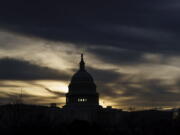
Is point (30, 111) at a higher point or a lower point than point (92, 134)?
higher

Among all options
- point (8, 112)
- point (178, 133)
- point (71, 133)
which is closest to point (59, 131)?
point (71, 133)

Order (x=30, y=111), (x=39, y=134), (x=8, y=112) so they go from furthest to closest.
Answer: (x=30, y=111) → (x=8, y=112) → (x=39, y=134)

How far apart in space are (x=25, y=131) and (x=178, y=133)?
37.3 metres

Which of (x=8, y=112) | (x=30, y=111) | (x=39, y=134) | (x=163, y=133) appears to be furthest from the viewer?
(x=30, y=111)

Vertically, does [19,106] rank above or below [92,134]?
above

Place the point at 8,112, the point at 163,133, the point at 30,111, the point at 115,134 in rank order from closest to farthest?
the point at 115,134 < the point at 163,133 < the point at 8,112 < the point at 30,111

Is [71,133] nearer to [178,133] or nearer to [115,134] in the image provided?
[115,134]

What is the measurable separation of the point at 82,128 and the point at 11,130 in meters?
10.0

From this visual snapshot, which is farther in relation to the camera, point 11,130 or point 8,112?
point 8,112

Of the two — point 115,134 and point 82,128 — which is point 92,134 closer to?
point 82,128

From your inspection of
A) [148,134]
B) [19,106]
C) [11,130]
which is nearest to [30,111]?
→ [19,106]

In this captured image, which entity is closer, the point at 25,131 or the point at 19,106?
the point at 25,131

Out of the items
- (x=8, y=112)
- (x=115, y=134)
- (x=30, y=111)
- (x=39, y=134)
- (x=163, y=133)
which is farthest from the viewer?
(x=30, y=111)

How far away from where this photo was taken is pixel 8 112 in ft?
580
